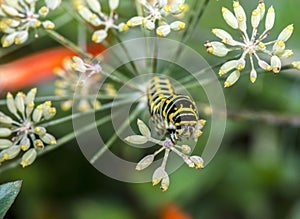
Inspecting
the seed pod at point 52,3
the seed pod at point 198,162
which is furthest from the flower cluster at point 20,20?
the seed pod at point 198,162

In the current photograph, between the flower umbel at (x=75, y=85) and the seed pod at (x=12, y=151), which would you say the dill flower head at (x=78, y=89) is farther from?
the seed pod at (x=12, y=151)

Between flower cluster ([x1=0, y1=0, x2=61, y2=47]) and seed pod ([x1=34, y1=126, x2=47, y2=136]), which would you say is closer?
seed pod ([x1=34, y1=126, x2=47, y2=136])

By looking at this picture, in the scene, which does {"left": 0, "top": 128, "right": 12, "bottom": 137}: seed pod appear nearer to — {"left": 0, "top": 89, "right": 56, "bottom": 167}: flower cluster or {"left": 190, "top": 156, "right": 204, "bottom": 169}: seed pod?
{"left": 0, "top": 89, "right": 56, "bottom": 167}: flower cluster

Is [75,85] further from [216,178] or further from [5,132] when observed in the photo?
[216,178]

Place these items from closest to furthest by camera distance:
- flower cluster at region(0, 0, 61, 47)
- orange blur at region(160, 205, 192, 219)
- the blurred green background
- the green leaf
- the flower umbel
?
the green leaf
flower cluster at region(0, 0, 61, 47)
the flower umbel
orange blur at region(160, 205, 192, 219)
the blurred green background

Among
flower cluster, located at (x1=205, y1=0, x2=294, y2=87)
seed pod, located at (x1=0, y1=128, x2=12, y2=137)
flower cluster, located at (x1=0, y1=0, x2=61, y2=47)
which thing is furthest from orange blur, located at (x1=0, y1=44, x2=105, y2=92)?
flower cluster, located at (x1=205, y1=0, x2=294, y2=87)

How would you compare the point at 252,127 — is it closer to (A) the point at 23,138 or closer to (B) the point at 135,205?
(B) the point at 135,205

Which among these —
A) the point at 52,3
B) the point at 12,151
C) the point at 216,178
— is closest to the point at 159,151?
the point at 12,151

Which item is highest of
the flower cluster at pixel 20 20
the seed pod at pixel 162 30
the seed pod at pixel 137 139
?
the seed pod at pixel 162 30
